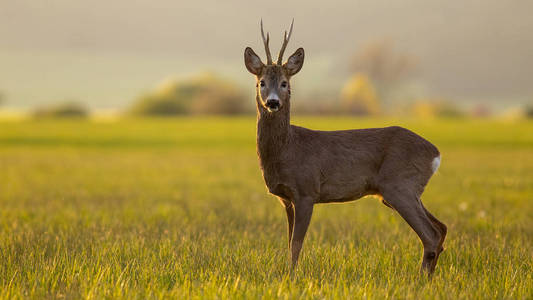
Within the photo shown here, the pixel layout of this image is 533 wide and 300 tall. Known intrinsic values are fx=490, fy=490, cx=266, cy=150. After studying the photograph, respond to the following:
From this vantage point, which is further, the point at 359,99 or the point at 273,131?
the point at 359,99

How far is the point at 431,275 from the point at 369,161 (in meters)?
1.32

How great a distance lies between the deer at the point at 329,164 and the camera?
5.00 meters

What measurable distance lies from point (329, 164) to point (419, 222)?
3.58ft

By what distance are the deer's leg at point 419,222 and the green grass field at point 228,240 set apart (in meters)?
0.23

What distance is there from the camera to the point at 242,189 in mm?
12070

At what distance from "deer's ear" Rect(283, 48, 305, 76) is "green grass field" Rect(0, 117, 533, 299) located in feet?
6.54

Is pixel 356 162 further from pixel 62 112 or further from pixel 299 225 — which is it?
pixel 62 112

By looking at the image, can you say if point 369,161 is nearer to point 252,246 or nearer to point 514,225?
point 252,246

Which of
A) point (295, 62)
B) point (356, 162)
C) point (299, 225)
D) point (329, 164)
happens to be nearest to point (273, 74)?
point (295, 62)

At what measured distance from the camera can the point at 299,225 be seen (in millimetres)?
4965

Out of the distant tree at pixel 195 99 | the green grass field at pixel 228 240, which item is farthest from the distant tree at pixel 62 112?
the green grass field at pixel 228 240

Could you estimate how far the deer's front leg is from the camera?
4953 mm

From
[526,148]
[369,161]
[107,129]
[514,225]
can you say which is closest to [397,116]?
[526,148]

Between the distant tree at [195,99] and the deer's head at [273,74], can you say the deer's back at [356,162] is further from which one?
the distant tree at [195,99]
